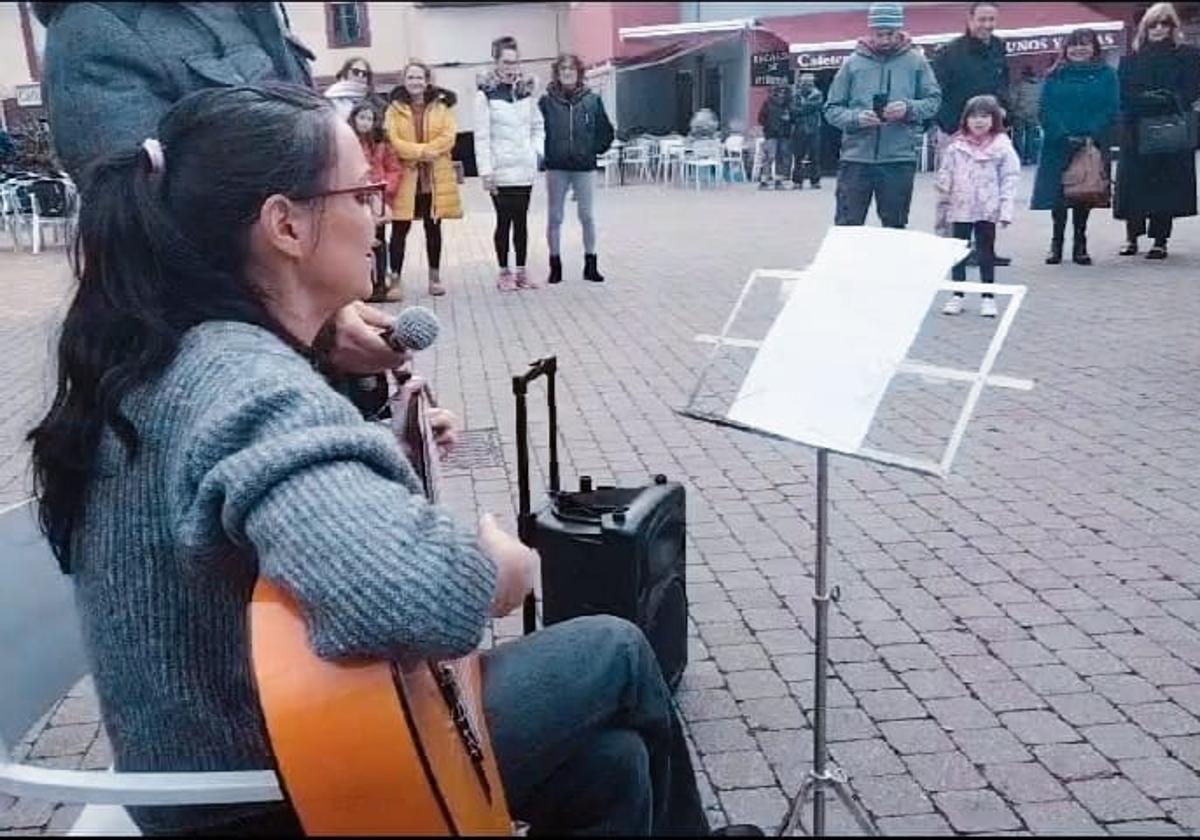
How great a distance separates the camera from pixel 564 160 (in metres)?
3.36

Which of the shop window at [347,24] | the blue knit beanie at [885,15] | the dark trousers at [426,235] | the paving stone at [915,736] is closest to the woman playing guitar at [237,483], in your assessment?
the shop window at [347,24]

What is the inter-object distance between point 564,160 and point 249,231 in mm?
1985

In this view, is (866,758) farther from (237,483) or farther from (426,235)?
(426,235)

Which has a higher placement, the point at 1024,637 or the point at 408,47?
the point at 408,47

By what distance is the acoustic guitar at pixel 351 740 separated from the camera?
1.08m

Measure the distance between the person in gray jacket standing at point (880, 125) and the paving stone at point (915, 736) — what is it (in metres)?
1.32

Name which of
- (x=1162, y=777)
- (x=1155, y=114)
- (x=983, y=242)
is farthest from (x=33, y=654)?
(x=983, y=242)

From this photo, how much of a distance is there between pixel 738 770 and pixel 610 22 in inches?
65.7

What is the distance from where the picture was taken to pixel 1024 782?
2.48 m

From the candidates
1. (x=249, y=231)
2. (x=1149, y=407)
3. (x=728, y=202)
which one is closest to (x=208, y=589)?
(x=249, y=231)

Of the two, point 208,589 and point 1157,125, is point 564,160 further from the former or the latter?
point 208,589

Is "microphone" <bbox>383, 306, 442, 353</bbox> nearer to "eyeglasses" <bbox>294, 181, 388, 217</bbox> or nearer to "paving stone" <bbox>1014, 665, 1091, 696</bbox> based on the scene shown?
"eyeglasses" <bbox>294, 181, 388, 217</bbox>

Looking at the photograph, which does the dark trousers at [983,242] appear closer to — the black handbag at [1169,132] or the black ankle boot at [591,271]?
the black handbag at [1169,132]

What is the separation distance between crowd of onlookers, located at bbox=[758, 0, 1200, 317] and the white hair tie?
839 millimetres
